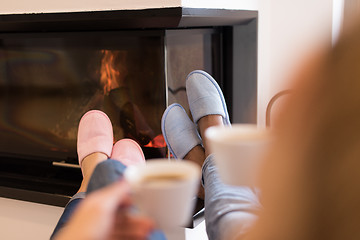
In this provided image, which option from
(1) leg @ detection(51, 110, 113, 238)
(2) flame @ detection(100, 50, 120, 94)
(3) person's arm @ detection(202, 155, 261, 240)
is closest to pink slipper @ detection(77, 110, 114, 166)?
(1) leg @ detection(51, 110, 113, 238)

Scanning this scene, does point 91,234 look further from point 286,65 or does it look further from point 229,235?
point 286,65

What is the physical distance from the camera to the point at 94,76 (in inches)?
58.5

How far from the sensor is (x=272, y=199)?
49cm

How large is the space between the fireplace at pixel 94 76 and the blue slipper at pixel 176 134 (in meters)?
0.05

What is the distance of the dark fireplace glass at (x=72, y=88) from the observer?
1.40 meters

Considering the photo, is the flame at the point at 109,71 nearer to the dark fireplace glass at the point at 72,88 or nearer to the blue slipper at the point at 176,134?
the dark fireplace glass at the point at 72,88

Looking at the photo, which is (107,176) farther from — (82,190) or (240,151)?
(82,190)

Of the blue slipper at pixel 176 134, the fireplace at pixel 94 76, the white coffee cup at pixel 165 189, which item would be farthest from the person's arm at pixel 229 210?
the fireplace at pixel 94 76

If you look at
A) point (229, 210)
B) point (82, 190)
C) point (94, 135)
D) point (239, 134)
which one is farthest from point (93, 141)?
point (239, 134)

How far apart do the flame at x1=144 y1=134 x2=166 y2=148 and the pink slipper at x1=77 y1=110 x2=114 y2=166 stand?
148mm

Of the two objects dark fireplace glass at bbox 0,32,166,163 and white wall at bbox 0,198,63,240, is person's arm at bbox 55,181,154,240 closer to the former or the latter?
dark fireplace glass at bbox 0,32,166,163

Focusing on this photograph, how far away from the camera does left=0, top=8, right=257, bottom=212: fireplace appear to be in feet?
4.45

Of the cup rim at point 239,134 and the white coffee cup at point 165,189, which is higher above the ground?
the cup rim at point 239,134

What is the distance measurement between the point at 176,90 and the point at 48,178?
0.54 m
